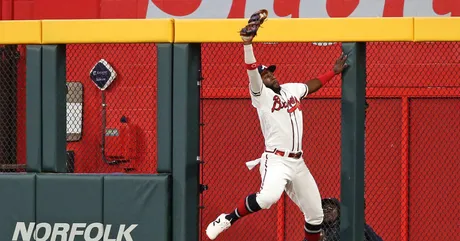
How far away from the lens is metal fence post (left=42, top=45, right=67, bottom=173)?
8.80m

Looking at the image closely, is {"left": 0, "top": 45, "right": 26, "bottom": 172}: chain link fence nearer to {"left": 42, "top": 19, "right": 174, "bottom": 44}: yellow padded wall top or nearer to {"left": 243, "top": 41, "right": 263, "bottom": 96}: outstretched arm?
{"left": 42, "top": 19, "right": 174, "bottom": 44}: yellow padded wall top

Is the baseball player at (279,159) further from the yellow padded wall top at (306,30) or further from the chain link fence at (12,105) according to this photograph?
the chain link fence at (12,105)

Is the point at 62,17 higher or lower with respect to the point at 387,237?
higher

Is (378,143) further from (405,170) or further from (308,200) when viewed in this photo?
(308,200)

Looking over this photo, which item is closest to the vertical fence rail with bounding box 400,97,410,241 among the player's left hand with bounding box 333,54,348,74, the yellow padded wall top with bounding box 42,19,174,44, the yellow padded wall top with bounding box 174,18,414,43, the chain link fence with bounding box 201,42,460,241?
the chain link fence with bounding box 201,42,460,241

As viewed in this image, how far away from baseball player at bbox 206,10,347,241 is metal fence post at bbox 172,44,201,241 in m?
0.39

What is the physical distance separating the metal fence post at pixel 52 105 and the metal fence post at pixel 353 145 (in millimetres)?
2334

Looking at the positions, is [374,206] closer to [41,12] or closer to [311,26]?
[311,26]

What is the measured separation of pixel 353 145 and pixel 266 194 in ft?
2.76

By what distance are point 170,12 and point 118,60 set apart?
2.59 ft

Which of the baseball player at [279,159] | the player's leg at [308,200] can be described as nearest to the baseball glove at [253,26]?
the baseball player at [279,159]

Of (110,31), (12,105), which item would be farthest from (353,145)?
(12,105)

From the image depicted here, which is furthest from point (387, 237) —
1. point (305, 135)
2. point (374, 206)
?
point (305, 135)

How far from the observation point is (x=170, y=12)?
11781 mm
